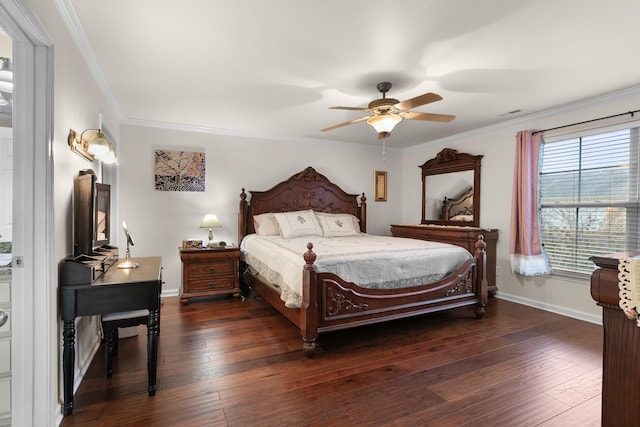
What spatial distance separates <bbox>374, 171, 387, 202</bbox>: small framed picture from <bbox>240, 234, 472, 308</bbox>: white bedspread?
2.37m

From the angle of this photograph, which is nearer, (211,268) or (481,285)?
(481,285)

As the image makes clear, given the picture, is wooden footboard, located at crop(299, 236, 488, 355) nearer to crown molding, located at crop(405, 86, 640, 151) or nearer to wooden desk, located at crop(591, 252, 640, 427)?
wooden desk, located at crop(591, 252, 640, 427)

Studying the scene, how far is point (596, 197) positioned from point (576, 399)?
230 cm

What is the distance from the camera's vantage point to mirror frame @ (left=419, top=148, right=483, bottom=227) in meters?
4.55

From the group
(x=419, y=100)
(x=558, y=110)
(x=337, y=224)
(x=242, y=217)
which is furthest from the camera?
(x=337, y=224)

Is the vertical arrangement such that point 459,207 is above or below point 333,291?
above

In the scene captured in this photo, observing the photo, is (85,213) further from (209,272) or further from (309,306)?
(209,272)

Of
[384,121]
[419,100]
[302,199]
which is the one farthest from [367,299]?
[302,199]

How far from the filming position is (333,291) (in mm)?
2617

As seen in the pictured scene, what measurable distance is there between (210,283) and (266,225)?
106 centimetres

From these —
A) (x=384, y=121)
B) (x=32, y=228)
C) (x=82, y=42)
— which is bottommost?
(x=32, y=228)

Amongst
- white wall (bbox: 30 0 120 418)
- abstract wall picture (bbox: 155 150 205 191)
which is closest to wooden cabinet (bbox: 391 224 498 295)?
abstract wall picture (bbox: 155 150 205 191)

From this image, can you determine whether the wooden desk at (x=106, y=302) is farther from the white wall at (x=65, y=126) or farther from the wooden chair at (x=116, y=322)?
the wooden chair at (x=116, y=322)

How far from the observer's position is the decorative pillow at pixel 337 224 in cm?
462
